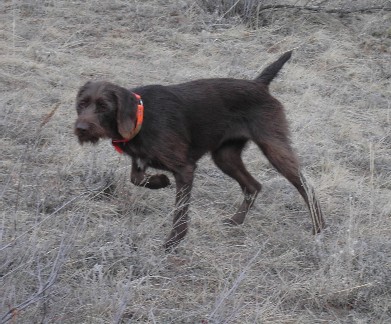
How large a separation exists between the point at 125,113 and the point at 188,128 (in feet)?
2.08

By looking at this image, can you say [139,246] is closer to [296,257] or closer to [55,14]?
[296,257]

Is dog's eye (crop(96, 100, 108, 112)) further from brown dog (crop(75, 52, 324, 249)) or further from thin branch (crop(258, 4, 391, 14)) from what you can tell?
thin branch (crop(258, 4, 391, 14))

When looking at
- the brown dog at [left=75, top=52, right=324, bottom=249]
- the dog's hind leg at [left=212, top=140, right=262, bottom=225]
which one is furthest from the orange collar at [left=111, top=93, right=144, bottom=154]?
the dog's hind leg at [left=212, top=140, right=262, bottom=225]

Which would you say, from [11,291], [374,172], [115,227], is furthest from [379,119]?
[11,291]

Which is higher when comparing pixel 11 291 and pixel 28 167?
pixel 11 291

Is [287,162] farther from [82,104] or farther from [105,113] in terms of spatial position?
[82,104]

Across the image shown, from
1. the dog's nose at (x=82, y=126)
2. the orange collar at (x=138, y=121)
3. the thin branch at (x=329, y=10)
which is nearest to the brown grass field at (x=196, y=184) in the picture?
the thin branch at (x=329, y=10)

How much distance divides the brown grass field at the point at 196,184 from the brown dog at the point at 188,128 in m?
0.26

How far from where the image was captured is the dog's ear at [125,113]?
4.98m

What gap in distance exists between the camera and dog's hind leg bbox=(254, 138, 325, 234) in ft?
18.6

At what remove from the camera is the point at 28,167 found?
577 centimetres

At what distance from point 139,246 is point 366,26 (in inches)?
271

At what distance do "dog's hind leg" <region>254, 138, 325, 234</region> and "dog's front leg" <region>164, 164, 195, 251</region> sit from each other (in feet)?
2.07

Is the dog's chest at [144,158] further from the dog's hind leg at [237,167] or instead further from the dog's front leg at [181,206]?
the dog's hind leg at [237,167]
